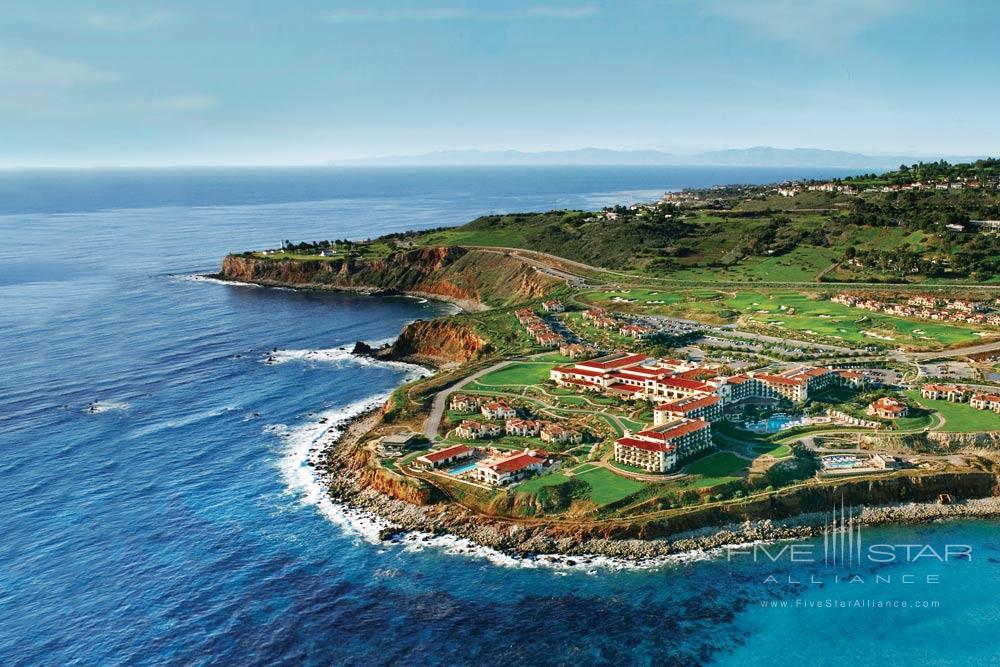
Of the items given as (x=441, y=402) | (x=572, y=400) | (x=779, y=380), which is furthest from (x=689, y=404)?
(x=441, y=402)

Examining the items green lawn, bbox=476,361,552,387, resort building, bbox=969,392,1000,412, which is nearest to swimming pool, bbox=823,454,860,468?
resort building, bbox=969,392,1000,412

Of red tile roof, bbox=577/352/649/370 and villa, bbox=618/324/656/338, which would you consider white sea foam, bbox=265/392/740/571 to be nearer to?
red tile roof, bbox=577/352/649/370

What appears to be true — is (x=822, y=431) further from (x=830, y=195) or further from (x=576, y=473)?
(x=830, y=195)

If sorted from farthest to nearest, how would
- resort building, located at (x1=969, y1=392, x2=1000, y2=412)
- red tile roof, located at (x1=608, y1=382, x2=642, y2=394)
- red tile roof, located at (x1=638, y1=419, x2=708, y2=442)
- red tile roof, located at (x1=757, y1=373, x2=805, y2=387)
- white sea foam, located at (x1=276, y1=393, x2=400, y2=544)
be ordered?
1. red tile roof, located at (x1=608, y1=382, x2=642, y2=394)
2. red tile roof, located at (x1=757, y1=373, x2=805, y2=387)
3. resort building, located at (x1=969, y1=392, x2=1000, y2=412)
4. red tile roof, located at (x1=638, y1=419, x2=708, y2=442)
5. white sea foam, located at (x1=276, y1=393, x2=400, y2=544)

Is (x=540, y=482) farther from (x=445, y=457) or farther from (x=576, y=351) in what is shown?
(x=576, y=351)

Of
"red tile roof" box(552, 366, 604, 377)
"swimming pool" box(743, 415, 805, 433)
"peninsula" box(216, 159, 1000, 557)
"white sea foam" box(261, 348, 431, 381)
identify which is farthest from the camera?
"white sea foam" box(261, 348, 431, 381)

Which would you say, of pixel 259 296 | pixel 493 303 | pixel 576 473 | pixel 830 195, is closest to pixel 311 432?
pixel 576 473
